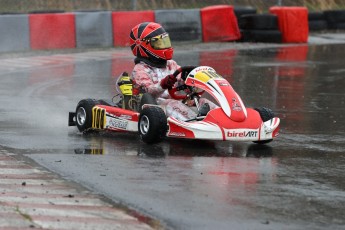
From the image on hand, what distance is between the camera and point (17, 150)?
28.6 ft

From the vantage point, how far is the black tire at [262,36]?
22969 mm

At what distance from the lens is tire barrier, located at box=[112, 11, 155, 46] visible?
67.2 ft

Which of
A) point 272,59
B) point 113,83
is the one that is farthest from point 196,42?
point 113,83

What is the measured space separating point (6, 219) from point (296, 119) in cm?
601

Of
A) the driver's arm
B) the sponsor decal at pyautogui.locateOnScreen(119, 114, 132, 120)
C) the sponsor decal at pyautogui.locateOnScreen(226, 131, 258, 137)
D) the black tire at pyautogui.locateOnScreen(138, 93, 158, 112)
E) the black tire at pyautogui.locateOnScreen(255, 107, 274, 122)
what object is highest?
the driver's arm

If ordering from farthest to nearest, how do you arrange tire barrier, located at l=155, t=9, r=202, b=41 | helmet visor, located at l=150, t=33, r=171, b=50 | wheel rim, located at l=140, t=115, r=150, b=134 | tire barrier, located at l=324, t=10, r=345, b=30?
tire barrier, located at l=324, t=10, r=345, b=30 → tire barrier, located at l=155, t=9, r=202, b=41 → helmet visor, located at l=150, t=33, r=171, b=50 → wheel rim, located at l=140, t=115, r=150, b=134

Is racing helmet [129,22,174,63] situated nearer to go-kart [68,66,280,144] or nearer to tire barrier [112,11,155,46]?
go-kart [68,66,280,144]

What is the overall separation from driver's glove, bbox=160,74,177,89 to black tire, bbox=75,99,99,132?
0.86 meters

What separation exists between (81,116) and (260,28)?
13612 mm

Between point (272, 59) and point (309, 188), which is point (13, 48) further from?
point (309, 188)

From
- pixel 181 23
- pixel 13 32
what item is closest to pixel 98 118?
pixel 13 32

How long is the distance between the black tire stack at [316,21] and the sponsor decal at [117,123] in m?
16.8

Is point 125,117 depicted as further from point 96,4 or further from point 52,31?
point 96,4

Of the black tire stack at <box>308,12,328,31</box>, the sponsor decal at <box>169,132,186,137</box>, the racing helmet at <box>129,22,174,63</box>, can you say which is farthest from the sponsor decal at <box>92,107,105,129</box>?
the black tire stack at <box>308,12,328,31</box>
